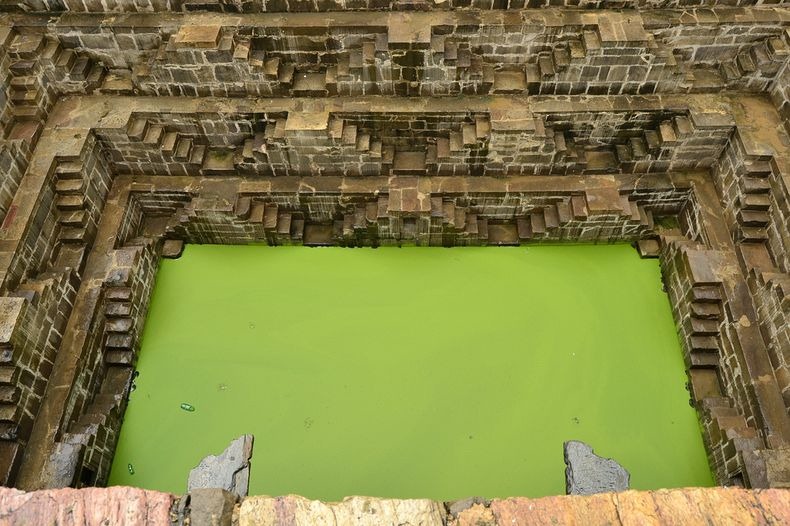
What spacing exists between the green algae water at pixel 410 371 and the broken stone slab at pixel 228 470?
132 mm

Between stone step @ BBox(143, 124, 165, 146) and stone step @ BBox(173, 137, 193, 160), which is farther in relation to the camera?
stone step @ BBox(173, 137, 193, 160)

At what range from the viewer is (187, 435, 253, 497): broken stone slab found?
24.8ft

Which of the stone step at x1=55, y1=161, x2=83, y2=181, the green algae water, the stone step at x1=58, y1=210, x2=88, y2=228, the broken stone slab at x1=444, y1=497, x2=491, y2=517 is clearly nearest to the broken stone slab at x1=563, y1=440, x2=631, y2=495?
the green algae water

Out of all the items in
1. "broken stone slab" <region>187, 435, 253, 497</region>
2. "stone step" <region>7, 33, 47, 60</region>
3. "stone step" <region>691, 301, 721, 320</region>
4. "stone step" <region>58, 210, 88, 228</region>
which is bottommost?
"broken stone slab" <region>187, 435, 253, 497</region>

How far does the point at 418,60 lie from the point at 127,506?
6.80 metres

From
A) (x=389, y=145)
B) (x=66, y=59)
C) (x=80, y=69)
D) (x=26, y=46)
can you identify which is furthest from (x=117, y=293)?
(x=389, y=145)

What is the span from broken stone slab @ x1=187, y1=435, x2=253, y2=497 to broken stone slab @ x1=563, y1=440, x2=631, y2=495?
14.4 feet

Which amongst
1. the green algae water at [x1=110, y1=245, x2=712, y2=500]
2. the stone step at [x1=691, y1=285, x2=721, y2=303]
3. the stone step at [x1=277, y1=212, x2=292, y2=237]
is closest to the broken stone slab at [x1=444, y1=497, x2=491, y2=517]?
the green algae water at [x1=110, y1=245, x2=712, y2=500]

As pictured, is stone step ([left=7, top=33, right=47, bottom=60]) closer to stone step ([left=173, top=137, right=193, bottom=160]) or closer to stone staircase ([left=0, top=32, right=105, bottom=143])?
stone staircase ([left=0, top=32, right=105, bottom=143])

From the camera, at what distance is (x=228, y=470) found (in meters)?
7.67

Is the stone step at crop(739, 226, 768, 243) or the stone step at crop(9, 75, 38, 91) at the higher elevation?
the stone step at crop(9, 75, 38, 91)

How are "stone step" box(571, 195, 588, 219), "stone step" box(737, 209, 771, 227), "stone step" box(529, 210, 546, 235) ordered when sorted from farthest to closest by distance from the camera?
1. "stone step" box(529, 210, 546, 235)
2. "stone step" box(571, 195, 588, 219)
3. "stone step" box(737, 209, 771, 227)

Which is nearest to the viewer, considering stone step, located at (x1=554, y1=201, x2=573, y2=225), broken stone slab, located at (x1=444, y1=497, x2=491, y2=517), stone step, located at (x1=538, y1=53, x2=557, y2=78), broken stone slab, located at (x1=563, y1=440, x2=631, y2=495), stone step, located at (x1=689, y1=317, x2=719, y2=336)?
broken stone slab, located at (x1=444, y1=497, x2=491, y2=517)

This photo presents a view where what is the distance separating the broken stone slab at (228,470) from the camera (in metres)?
7.55
